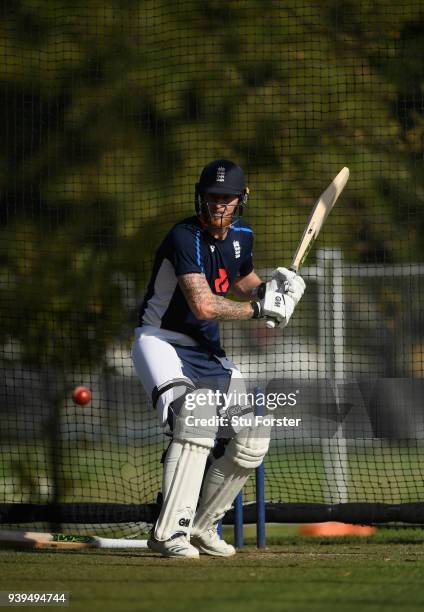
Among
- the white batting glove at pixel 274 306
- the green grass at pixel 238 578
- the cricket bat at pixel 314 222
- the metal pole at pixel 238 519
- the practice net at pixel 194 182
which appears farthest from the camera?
the practice net at pixel 194 182

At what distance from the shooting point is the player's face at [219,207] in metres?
6.42

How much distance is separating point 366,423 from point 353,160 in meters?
3.27

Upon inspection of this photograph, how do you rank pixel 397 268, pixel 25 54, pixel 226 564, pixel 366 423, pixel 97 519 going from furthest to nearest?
pixel 397 268 < pixel 25 54 < pixel 366 423 < pixel 97 519 < pixel 226 564

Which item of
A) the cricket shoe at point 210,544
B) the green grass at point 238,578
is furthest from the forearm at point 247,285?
the green grass at point 238,578

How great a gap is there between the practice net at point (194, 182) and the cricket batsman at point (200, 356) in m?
2.21

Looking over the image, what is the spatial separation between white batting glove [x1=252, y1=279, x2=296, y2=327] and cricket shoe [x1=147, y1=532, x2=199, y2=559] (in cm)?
118

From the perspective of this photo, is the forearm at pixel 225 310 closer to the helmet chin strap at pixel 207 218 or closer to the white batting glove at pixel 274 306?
the white batting glove at pixel 274 306

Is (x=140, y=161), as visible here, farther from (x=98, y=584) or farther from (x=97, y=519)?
(x=98, y=584)

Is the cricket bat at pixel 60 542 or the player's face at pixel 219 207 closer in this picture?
the player's face at pixel 219 207

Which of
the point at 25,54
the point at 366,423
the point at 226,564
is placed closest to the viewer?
the point at 226,564

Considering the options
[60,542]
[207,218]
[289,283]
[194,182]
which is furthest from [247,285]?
[194,182]

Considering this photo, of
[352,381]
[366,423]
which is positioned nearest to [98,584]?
[366,423]

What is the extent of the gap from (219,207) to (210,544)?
1.77 meters

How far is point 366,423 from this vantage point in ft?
28.9
